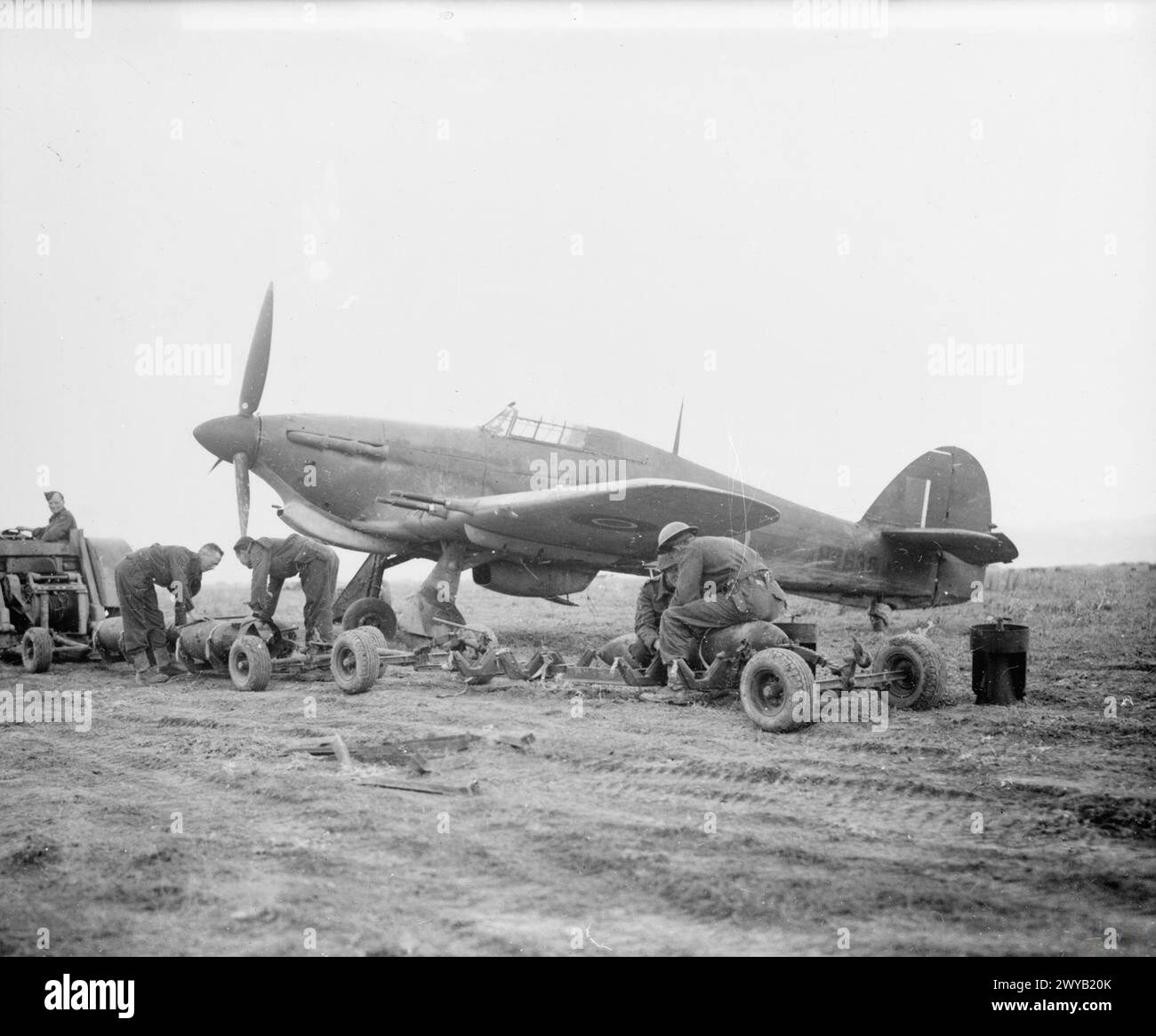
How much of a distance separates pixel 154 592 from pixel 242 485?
225 centimetres

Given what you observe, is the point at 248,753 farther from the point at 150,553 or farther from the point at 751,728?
the point at 150,553

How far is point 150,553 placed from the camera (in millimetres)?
9398

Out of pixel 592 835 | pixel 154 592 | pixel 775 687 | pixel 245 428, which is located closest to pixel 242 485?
pixel 245 428

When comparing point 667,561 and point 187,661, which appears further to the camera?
point 187,661

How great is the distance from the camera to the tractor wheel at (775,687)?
5980 mm

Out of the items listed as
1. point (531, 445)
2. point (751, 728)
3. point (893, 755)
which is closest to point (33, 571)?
point (531, 445)

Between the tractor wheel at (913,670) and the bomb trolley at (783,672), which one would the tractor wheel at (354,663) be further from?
the tractor wheel at (913,670)

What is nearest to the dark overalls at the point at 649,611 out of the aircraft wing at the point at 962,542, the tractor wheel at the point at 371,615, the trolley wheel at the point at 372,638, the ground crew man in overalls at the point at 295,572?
the trolley wheel at the point at 372,638

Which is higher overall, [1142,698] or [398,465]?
[398,465]

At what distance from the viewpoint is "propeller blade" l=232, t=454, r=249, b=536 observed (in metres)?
11.4

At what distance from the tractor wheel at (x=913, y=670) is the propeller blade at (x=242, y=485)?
7.76 m

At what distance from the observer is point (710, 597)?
717 centimetres

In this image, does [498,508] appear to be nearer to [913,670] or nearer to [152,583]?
[152,583]
